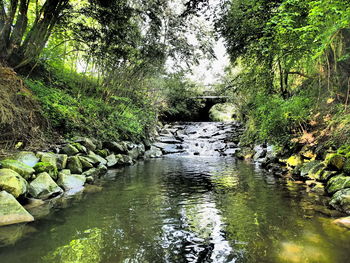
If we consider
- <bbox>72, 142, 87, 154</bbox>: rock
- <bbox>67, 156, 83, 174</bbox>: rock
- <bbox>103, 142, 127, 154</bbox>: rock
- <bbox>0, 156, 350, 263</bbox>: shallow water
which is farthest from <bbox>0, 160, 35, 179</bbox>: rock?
<bbox>103, 142, 127, 154</bbox>: rock

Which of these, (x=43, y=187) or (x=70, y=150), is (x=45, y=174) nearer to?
(x=43, y=187)

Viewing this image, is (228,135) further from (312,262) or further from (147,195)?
(312,262)

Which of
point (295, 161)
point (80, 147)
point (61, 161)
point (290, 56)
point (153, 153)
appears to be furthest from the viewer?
point (153, 153)

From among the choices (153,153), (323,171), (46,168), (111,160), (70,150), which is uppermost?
(70,150)

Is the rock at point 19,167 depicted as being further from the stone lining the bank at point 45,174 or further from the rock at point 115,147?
the rock at point 115,147

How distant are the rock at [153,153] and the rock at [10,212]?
8130mm

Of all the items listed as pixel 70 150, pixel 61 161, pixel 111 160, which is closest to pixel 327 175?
pixel 61 161

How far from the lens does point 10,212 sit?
9.55ft

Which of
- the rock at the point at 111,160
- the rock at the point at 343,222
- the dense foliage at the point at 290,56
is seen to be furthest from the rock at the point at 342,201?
the rock at the point at 111,160

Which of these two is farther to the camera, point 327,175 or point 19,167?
point 327,175

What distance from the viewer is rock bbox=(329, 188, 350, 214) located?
10.9 feet

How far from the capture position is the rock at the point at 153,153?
11.4 meters

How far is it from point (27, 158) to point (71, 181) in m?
0.95

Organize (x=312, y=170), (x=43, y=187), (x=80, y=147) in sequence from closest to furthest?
(x=43, y=187)
(x=312, y=170)
(x=80, y=147)
